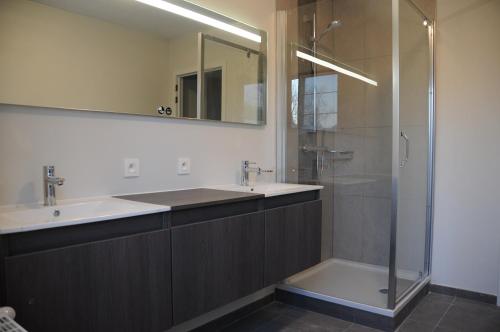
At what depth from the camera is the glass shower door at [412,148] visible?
259cm

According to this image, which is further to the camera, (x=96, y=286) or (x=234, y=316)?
(x=234, y=316)

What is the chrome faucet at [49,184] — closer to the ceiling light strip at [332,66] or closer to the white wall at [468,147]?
the ceiling light strip at [332,66]

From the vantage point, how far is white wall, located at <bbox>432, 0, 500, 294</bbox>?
2.89 metres

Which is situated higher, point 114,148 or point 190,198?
point 114,148

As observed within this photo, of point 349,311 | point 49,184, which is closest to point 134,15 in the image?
point 49,184

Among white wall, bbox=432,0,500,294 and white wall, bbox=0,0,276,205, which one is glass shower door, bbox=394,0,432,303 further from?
white wall, bbox=0,0,276,205

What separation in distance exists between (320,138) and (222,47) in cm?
122

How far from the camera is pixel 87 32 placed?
5.79ft

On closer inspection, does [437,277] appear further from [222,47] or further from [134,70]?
[134,70]

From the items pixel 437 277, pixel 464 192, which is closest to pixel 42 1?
pixel 464 192

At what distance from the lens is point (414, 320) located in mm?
2596

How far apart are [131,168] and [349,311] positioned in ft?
5.79

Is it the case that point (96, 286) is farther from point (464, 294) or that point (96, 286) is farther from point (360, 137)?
point (464, 294)

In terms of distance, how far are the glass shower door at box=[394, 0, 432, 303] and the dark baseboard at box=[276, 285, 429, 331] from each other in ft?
0.44
